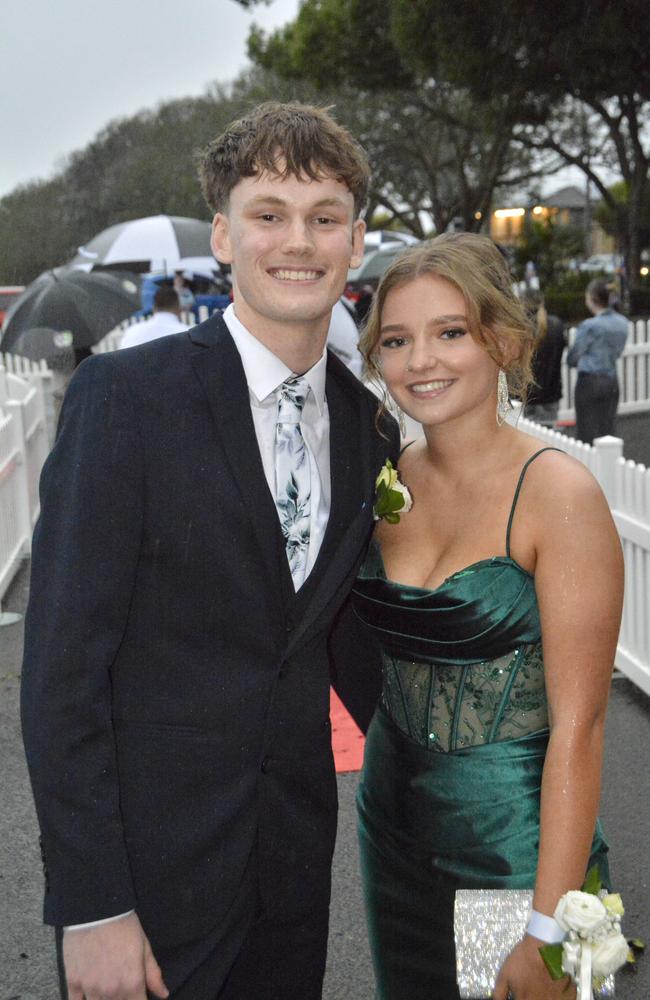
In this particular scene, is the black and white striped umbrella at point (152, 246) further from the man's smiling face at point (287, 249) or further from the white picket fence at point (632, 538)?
the man's smiling face at point (287, 249)

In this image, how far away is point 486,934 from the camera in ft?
7.87

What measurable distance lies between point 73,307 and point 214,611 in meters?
9.72

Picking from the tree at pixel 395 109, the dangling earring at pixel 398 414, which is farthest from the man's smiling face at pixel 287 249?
the tree at pixel 395 109

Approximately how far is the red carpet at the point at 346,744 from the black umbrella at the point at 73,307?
6.05 meters

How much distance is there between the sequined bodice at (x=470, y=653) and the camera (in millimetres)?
2475

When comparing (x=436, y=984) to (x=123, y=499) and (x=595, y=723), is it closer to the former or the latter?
(x=595, y=723)

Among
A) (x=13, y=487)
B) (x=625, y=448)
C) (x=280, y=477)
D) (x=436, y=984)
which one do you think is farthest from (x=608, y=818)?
(x=625, y=448)

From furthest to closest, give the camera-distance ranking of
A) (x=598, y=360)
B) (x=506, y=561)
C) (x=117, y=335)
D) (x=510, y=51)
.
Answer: (x=510, y=51), (x=117, y=335), (x=598, y=360), (x=506, y=561)

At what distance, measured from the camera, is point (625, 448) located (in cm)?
1389

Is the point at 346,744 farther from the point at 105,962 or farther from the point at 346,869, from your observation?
the point at 105,962

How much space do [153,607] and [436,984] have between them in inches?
48.3

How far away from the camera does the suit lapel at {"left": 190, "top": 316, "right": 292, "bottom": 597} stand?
2.21 meters

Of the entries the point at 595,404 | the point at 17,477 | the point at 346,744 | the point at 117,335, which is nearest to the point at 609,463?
the point at 346,744

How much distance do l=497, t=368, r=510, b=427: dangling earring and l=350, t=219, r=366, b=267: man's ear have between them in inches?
18.1
